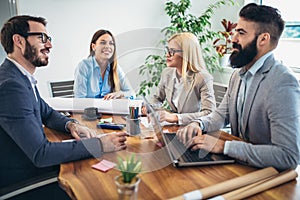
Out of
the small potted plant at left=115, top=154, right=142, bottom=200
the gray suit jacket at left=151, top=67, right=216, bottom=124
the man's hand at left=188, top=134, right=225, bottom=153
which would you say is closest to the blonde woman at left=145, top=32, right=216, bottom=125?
the gray suit jacket at left=151, top=67, right=216, bottom=124

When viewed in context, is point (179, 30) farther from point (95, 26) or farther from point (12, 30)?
point (12, 30)

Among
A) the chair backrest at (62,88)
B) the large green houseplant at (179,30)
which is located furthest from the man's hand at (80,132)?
the large green houseplant at (179,30)

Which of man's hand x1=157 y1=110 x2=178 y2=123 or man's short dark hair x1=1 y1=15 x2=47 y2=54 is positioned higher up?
man's short dark hair x1=1 y1=15 x2=47 y2=54

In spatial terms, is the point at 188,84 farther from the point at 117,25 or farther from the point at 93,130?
the point at 117,25

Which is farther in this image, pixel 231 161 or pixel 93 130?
pixel 93 130

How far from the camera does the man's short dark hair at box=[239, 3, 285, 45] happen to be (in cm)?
139

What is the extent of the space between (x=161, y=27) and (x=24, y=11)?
1.60 m

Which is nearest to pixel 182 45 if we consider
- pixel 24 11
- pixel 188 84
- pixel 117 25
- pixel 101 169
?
pixel 188 84

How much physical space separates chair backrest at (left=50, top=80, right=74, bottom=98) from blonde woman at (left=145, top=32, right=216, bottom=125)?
41.5 inches

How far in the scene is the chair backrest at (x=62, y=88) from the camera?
259 centimetres

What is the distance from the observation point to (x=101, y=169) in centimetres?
109

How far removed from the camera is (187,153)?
1222mm

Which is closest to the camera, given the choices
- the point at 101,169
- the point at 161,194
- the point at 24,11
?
the point at 161,194

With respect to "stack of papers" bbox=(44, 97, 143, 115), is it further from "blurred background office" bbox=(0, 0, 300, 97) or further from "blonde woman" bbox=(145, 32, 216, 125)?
"blurred background office" bbox=(0, 0, 300, 97)
